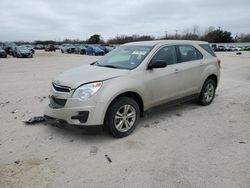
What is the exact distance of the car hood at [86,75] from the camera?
4164mm

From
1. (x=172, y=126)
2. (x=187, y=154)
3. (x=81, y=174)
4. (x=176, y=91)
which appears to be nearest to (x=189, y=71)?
(x=176, y=91)

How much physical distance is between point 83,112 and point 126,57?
172 cm

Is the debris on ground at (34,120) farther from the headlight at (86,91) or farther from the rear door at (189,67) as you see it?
the rear door at (189,67)

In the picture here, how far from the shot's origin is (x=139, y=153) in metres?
3.84

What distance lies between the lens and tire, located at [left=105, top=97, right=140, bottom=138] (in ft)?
13.8

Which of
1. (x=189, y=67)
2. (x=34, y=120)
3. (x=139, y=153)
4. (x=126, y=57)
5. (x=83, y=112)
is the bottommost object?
(x=139, y=153)

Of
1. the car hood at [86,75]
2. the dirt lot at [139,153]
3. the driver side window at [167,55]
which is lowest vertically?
the dirt lot at [139,153]

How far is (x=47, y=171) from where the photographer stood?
3.33 m

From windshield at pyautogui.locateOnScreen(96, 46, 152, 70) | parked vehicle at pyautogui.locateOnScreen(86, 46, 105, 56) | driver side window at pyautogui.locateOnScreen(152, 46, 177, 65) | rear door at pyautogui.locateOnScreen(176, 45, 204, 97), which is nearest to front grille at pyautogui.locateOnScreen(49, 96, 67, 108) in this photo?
windshield at pyautogui.locateOnScreen(96, 46, 152, 70)

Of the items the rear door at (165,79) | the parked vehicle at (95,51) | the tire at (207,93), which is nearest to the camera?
the rear door at (165,79)

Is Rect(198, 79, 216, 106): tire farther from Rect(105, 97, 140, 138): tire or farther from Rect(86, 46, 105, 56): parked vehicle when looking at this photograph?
Rect(86, 46, 105, 56): parked vehicle

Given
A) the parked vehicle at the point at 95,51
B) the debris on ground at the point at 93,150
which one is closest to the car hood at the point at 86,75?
the debris on ground at the point at 93,150

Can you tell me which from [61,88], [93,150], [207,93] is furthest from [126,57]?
[207,93]

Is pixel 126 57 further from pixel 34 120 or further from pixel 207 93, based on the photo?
pixel 207 93
